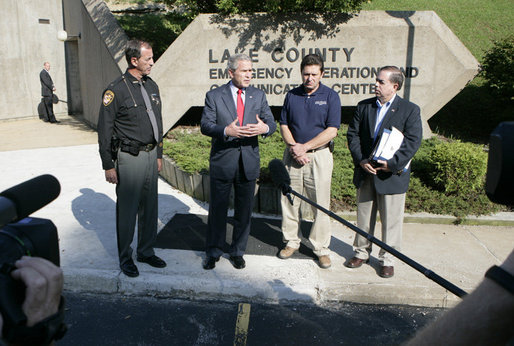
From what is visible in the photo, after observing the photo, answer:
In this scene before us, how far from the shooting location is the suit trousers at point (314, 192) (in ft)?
17.1

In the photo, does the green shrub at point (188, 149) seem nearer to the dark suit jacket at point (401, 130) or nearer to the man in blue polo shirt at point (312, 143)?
the man in blue polo shirt at point (312, 143)

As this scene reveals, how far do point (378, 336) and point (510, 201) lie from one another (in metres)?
3.24

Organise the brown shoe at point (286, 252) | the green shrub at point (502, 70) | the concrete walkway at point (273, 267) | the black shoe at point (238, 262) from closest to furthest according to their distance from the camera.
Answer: the concrete walkway at point (273, 267) < the black shoe at point (238, 262) < the brown shoe at point (286, 252) < the green shrub at point (502, 70)

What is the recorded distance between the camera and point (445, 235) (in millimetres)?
6016

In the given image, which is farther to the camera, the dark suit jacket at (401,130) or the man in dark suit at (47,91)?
the man in dark suit at (47,91)

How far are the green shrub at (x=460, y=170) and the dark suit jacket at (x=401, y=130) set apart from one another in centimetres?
205

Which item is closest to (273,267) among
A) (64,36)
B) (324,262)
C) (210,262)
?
(324,262)

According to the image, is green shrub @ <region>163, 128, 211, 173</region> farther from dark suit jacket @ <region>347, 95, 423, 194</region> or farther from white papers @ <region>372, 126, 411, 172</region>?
white papers @ <region>372, 126, 411, 172</region>

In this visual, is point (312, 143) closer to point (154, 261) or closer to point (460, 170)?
point (154, 261)

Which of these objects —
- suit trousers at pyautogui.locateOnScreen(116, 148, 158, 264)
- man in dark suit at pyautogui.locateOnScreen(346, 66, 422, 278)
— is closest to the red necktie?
suit trousers at pyautogui.locateOnScreen(116, 148, 158, 264)

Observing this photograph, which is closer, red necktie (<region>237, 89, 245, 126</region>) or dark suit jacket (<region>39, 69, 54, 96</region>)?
red necktie (<region>237, 89, 245, 126</region>)

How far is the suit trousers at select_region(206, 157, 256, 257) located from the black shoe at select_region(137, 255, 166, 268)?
48 cm

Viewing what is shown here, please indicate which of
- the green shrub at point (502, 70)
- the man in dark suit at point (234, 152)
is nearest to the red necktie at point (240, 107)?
the man in dark suit at point (234, 152)

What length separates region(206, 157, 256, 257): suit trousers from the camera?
506cm
